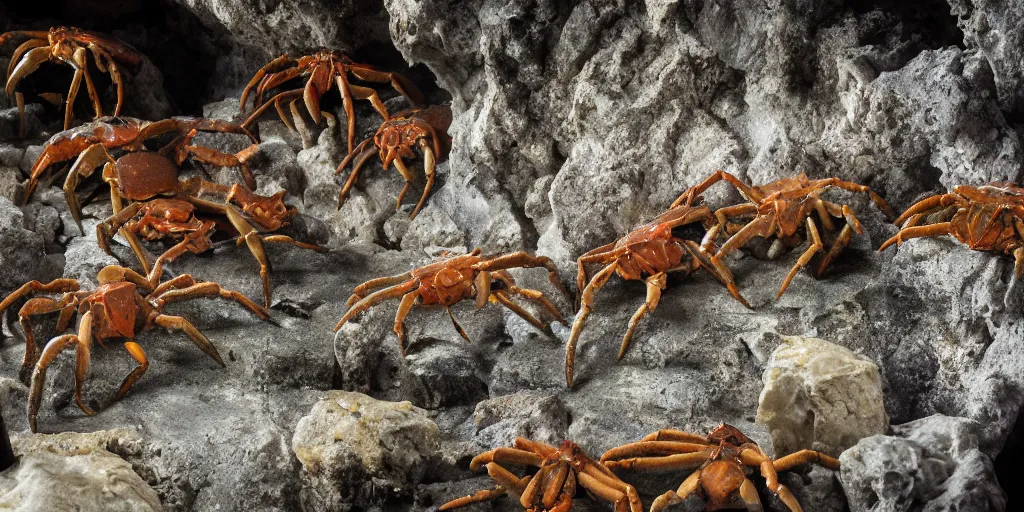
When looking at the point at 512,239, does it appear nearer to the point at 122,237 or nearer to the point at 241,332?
the point at 241,332

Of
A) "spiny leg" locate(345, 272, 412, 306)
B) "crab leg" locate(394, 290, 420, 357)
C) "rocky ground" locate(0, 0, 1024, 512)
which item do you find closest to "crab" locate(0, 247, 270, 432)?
"rocky ground" locate(0, 0, 1024, 512)

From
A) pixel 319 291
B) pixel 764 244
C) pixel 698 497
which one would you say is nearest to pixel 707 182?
pixel 764 244

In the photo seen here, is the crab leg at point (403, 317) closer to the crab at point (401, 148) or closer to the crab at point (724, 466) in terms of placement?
the crab at point (724, 466)

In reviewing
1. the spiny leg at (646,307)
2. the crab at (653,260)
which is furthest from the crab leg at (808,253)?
the spiny leg at (646,307)

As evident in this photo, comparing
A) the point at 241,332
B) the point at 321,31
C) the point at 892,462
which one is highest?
the point at 321,31

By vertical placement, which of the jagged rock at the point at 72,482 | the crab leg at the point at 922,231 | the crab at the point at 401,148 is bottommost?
the jagged rock at the point at 72,482

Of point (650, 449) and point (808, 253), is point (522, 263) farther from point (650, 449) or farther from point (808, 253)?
point (650, 449)
